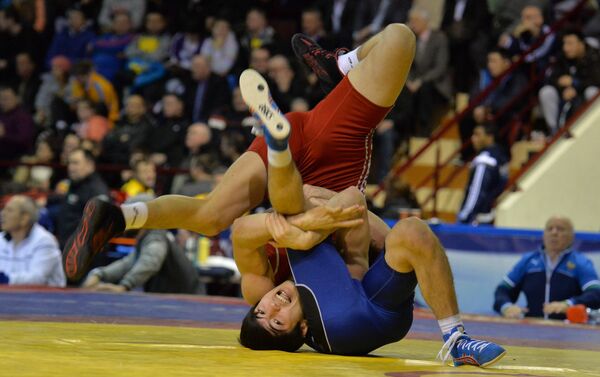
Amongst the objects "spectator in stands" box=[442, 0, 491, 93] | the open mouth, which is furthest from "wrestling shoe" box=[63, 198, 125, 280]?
"spectator in stands" box=[442, 0, 491, 93]

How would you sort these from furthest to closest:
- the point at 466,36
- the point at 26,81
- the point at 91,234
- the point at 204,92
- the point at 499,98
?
the point at 26,81 → the point at 204,92 → the point at 466,36 → the point at 499,98 → the point at 91,234

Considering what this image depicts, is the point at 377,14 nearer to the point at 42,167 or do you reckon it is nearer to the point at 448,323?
the point at 42,167

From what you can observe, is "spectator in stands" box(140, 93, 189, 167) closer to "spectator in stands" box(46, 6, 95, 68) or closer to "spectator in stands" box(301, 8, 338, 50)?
"spectator in stands" box(301, 8, 338, 50)

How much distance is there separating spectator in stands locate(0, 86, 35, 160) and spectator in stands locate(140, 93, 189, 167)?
1832mm

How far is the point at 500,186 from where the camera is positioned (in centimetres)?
1127

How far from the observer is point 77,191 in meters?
10.6

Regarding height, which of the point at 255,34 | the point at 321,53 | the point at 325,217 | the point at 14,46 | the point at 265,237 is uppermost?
the point at 255,34

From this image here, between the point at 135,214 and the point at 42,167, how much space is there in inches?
319

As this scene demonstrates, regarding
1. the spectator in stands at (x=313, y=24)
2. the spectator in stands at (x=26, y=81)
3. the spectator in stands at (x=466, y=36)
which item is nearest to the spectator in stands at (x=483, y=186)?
the spectator in stands at (x=466, y=36)

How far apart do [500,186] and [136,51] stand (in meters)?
5.00

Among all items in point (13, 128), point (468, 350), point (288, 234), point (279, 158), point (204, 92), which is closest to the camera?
point (468, 350)

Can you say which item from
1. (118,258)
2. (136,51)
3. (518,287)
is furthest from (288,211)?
(136,51)

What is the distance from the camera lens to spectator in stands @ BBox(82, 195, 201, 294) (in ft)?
30.0

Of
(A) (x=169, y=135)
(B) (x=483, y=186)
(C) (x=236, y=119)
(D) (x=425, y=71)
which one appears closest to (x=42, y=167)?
(A) (x=169, y=135)
